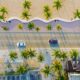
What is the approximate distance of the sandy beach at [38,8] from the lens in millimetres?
20875

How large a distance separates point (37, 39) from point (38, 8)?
1.71 metres

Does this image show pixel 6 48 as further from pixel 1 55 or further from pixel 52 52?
pixel 52 52

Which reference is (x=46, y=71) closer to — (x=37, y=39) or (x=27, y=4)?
(x=37, y=39)

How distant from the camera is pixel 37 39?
68.1 feet

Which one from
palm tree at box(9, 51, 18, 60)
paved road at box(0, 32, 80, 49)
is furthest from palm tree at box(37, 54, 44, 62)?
palm tree at box(9, 51, 18, 60)

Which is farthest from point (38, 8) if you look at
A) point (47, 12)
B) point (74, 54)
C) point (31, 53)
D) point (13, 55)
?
point (74, 54)

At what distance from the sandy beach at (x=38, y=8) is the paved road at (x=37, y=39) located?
3.16 feet

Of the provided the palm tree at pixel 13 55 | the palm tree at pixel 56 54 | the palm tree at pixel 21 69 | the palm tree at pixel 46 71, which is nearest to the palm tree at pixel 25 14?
the palm tree at pixel 13 55

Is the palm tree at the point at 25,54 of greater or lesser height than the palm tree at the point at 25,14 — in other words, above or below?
below

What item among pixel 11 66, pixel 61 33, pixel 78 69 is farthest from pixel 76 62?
pixel 11 66

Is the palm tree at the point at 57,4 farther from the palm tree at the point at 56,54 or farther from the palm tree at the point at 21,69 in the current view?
the palm tree at the point at 21,69

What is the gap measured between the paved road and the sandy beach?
0.96 meters

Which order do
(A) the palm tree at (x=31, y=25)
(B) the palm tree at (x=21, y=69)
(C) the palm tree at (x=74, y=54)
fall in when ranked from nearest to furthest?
(B) the palm tree at (x=21, y=69), (C) the palm tree at (x=74, y=54), (A) the palm tree at (x=31, y=25)

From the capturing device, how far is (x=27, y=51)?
2033cm
